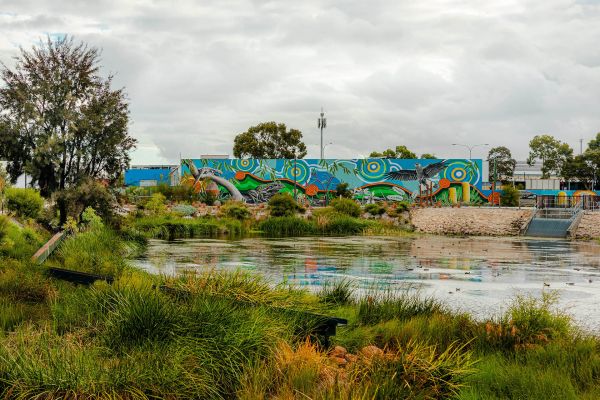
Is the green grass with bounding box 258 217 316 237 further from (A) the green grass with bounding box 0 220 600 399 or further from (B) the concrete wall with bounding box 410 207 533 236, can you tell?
(A) the green grass with bounding box 0 220 600 399

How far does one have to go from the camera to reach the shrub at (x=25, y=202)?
61.2 feet

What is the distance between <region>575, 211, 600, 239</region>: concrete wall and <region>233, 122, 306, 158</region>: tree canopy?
4267 centimetres

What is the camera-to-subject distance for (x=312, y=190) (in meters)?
59.0

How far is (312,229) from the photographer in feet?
118

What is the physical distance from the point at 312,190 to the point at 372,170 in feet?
19.8

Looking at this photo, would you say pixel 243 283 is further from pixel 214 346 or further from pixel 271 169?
pixel 271 169

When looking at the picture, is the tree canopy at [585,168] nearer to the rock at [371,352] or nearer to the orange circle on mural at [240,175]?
the orange circle on mural at [240,175]

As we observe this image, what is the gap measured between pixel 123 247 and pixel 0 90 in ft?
21.6

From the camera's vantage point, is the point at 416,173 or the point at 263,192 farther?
the point at 263,192

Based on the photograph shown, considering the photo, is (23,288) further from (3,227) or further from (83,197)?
(83,197)

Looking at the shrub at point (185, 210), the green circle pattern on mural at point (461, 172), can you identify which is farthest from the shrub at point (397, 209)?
the green circle pattern on mural at point (461, 172)

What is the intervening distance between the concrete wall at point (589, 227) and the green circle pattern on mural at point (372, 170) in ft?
76.9

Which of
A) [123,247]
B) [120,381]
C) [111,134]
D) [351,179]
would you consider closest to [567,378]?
[120,381]

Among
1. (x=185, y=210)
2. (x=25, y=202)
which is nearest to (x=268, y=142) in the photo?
(x=185, y=210)
